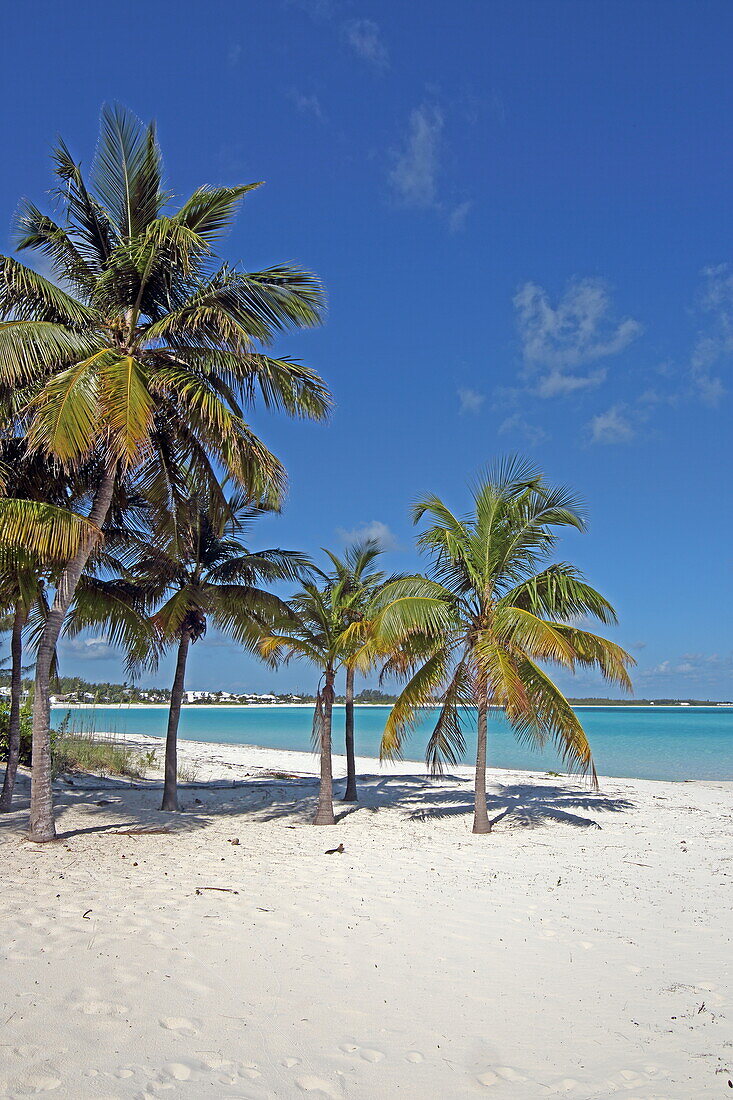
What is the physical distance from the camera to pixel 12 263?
8750mm

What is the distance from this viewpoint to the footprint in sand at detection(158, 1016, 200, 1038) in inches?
154

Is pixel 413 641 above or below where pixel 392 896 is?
above

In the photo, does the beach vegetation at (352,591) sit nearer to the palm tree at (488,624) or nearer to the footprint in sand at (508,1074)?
the palm tree at (488,624)

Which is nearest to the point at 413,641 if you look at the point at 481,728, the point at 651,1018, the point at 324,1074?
the point at 481,728

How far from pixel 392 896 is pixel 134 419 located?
599cm

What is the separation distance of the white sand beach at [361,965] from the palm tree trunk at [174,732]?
170 cm

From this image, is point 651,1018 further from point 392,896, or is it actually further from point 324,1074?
point 392,896

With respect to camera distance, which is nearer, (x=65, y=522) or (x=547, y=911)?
(x=547, y=911)

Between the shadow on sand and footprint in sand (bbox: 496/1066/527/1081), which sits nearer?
footprint in sand (bbox: 496/1066/527/1081)

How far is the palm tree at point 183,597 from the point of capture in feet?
38.6

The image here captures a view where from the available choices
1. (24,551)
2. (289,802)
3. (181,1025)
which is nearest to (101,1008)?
(181,1025)

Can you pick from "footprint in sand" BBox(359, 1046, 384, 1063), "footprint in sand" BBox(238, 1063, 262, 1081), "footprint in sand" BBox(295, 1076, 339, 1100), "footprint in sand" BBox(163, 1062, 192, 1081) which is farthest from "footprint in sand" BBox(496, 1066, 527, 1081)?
"footprint in sand" BBox(163, 1062, 192, 1081)

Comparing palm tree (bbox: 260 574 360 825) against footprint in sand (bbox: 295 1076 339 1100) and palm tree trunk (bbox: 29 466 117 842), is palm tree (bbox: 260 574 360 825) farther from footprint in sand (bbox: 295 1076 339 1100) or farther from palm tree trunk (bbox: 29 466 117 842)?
footprint in sand (bbox: 295 1076 339 1100)

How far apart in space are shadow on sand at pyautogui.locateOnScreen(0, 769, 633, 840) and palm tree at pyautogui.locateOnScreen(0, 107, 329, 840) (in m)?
2.78
